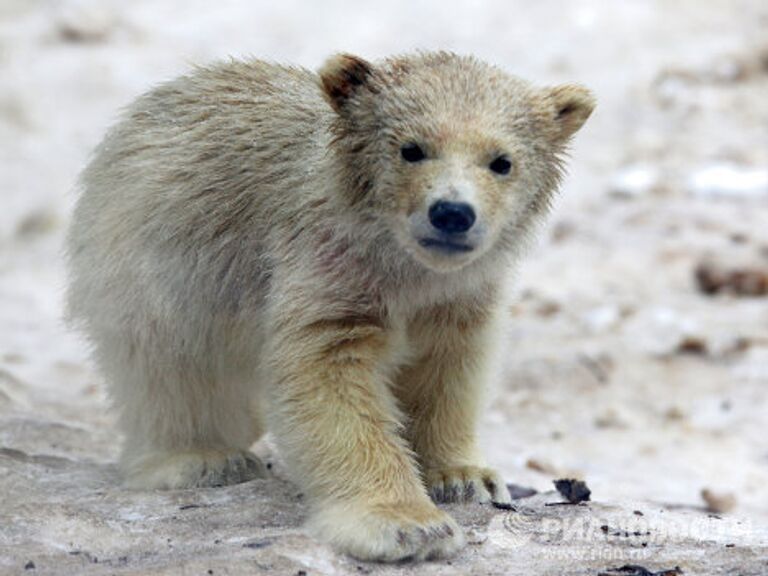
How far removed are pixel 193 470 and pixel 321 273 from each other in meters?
1.06

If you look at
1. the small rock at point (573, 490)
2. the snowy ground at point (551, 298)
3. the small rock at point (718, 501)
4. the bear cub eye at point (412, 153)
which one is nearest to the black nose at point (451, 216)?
the bear cub eye at point (412, 153)

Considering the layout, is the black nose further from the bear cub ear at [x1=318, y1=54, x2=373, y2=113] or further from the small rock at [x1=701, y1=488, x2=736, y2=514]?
the small rock at [x1=701, y1=488, x2=736, y2=514]

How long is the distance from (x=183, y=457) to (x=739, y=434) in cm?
331

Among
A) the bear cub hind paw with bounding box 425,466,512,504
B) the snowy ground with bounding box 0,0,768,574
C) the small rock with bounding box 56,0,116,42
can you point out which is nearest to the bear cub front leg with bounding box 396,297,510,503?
the bear cub hind paw with bounding box 425,466,512,504

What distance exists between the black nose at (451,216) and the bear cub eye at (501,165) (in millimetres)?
287

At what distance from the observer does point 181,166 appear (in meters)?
5.92

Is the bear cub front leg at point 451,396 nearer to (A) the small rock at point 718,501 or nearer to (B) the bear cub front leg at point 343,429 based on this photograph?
(B) the bear cub front leg at point 343,429

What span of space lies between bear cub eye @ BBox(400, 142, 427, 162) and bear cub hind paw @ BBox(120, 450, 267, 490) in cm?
151

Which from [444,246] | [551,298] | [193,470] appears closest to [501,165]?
[444,246]

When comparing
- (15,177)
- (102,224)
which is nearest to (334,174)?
(102,224)

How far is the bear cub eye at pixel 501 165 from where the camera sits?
5138 mm

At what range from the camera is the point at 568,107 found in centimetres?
559

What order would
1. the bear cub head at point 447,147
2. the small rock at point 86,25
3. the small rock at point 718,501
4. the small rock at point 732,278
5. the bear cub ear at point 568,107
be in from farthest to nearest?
the small rock at point 86,25, the small rock at point 732,278, the small rock at point 718,501, the bear cub ear at point 568,107, the bear cub head at point 447,147

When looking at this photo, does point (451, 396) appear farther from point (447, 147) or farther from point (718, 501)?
point (718, 501)
